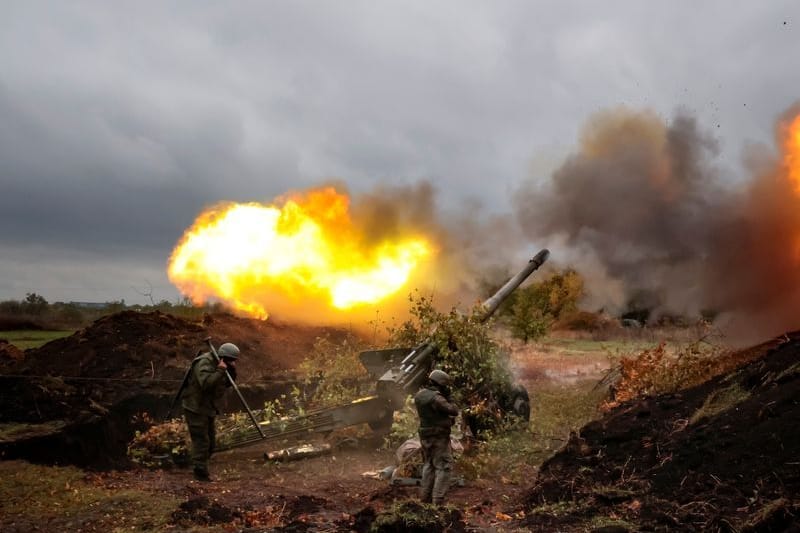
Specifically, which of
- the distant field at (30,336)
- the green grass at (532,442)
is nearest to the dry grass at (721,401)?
the green grass at (532,442)

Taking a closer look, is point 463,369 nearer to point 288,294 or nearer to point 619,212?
point 619,212

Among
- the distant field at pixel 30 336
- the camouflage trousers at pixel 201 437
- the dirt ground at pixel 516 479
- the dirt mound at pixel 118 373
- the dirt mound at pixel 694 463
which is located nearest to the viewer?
the dirt mound at pixel 694 463

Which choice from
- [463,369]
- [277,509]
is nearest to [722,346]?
[463,369]

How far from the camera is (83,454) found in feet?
36.3

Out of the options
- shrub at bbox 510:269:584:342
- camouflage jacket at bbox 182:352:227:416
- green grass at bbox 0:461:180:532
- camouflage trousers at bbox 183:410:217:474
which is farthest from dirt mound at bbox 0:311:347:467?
shrub at bbox 510:269:584:342

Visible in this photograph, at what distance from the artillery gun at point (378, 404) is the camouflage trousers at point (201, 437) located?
1.43 feet

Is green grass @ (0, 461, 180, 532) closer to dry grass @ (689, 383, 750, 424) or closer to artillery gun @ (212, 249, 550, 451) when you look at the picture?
artillery gun @ (212, 249, 550, 451)

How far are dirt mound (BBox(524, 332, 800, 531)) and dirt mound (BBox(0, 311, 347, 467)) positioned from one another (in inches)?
306

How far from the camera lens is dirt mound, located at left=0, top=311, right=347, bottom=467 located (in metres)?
11.4

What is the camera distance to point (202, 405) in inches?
431

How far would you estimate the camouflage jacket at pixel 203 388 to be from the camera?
10.9 m

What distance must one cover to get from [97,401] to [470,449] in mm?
7704

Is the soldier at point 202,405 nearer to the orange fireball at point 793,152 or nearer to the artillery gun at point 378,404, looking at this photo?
the artillery gun at point 378,404

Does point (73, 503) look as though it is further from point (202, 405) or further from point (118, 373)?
point (118, 373)
